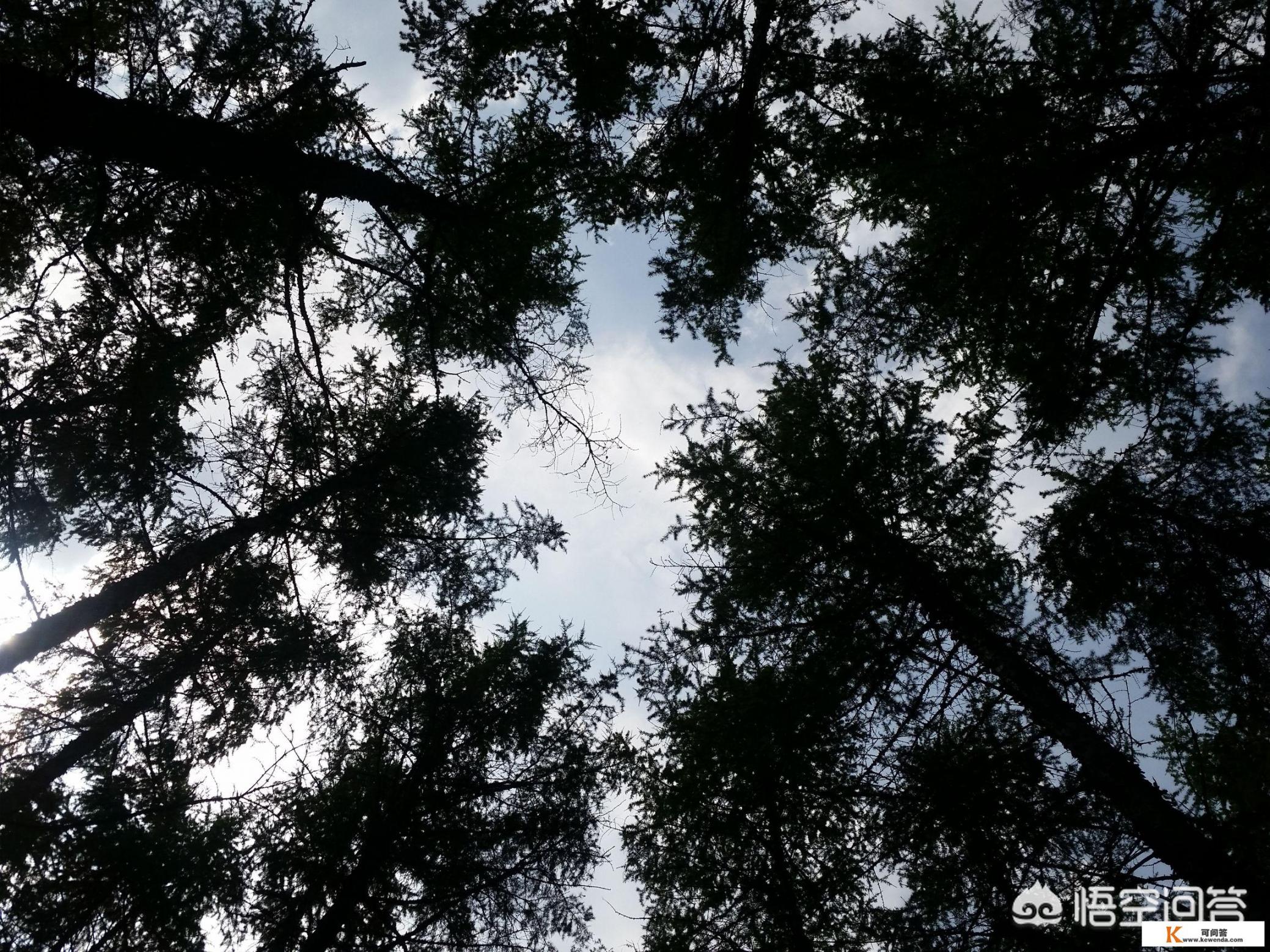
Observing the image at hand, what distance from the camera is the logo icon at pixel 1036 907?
18.3ft

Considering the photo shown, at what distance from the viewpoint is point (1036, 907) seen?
5.65 m

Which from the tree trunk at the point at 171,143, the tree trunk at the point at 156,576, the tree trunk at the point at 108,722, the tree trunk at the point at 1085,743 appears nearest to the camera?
the tree trunk at the point at 171,143

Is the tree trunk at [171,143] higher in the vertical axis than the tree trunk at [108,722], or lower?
higher

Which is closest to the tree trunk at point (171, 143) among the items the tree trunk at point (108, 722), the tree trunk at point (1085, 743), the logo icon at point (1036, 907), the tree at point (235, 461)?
the tree at point (235, 461)

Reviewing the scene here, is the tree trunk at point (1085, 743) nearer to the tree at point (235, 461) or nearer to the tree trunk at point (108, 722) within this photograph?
the tree at point (235, 461)

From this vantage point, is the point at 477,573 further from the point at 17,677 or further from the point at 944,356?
the point at 944,356

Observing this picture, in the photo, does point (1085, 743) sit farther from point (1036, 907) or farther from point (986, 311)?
point (986, 311)

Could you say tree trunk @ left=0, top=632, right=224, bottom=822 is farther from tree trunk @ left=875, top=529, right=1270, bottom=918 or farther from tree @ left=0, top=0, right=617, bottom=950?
tree trunk @ left=875, top=529, right=1270, bottom=918

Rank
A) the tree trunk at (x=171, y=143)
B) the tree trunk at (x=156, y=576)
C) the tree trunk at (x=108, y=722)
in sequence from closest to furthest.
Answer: the tree trunk at (x=171, y=143) → the tree trunk at (x=156, y=576) → the tree trunk at (x=108, y=722)

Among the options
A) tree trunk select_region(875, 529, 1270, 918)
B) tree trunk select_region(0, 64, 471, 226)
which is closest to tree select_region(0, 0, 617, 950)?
tree trunk select_region(0, 64, 471, 226)

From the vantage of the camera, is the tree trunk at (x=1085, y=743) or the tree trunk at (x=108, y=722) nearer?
the tree trunk at (x=1085, y=743)

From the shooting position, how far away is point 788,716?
22.6 ft

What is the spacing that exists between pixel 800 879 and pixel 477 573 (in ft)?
18.7

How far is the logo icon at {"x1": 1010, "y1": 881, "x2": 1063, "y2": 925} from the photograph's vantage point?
5566 mm
